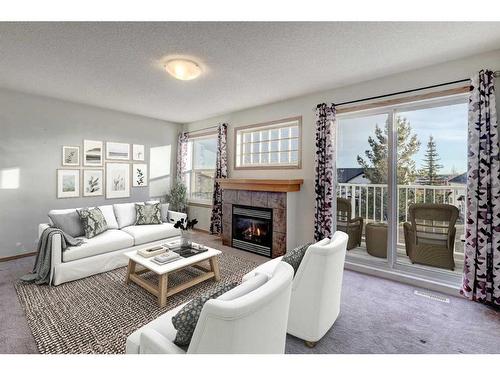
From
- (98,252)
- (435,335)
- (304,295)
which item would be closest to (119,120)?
(98,252)

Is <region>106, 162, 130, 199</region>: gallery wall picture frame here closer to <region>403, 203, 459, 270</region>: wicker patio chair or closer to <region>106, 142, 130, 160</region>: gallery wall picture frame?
<region>106, 142, 130, 160</region>: gallery wall picture frame

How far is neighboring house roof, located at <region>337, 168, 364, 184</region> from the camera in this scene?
11.9 feet

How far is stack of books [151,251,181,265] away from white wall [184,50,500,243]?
6.85 ft

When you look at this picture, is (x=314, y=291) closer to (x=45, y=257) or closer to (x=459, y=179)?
(x=459, y=179)

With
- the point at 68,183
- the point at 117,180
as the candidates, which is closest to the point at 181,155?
the point at 117,180

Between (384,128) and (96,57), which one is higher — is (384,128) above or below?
below

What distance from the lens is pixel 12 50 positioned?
2438 millimetres

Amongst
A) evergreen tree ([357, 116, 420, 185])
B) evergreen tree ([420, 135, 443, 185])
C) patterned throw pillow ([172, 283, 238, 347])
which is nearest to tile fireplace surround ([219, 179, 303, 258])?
A: evergreen tree ([357, 116, 420, 185])

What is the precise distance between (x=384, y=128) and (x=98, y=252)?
14.1ft

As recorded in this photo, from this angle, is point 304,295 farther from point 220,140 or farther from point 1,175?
point 1,175

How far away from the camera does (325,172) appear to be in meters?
3.51

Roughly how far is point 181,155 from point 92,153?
188 centimetres

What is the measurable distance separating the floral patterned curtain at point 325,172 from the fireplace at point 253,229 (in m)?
0.82
